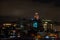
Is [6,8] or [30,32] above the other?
[6,8]

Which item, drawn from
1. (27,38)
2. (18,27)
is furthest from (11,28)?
(27,38)

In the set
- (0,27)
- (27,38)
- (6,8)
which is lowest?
(27,38)

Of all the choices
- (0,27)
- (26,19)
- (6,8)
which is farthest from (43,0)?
(0,27)

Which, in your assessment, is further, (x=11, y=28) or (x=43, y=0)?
(x=43, y=0)

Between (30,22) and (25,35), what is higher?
(30,22)

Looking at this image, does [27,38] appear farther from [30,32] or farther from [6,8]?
[6,8]

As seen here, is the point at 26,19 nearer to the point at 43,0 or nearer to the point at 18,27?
the point at 18,27

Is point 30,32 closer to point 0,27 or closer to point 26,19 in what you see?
point 26,19
